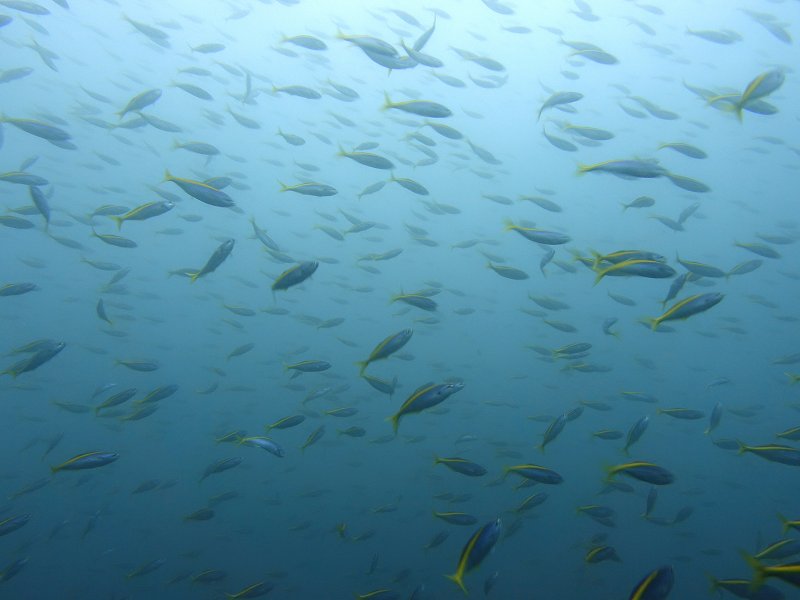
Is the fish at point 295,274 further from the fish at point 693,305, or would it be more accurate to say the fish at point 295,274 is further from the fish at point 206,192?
the fish at point 693,305

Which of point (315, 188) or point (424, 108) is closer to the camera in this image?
point (424, 108)

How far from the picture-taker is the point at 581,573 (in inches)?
610

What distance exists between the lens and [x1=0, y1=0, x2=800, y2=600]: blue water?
11.6m

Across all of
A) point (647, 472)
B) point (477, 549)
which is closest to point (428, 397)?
point (477, 549)

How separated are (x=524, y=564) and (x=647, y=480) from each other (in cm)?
1507

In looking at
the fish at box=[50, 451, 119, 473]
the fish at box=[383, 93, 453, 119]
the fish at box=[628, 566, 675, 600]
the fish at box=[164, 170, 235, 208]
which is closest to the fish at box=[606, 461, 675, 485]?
the fish at box=[628, 566, 675, 600]

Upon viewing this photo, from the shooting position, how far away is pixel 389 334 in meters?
→ 14.0

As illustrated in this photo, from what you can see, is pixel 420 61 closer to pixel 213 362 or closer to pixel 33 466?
pixel 213 362

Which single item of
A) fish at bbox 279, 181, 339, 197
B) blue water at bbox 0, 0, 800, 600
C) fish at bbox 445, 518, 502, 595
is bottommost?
blue water at bbox 0, 0, 800, 600

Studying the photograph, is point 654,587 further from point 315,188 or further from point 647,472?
point 315,188

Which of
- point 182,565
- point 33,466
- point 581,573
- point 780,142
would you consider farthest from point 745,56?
point 33,466

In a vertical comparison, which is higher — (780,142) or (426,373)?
(780,142)

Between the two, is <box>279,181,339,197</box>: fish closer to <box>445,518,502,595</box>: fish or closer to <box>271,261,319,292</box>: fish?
<box>271,261,319,292</box>: fish

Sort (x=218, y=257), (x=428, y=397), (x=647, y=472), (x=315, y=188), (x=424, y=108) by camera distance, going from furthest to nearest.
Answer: (x=315, y=188), (x=424, y=108), (x=218, y=257), (x=647, y=472), (x=428, y=397)
